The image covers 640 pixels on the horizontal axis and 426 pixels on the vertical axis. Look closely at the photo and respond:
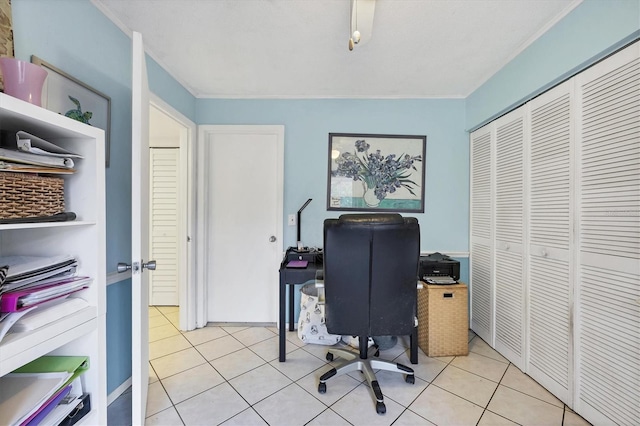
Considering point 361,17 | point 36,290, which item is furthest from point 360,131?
point 36,290

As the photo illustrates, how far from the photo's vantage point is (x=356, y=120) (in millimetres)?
2541

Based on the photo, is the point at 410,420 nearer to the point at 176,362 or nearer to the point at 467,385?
the point at 467,385

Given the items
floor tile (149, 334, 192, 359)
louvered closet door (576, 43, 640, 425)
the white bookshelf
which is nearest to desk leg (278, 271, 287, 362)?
floor tile (149, 334, 192, 359)

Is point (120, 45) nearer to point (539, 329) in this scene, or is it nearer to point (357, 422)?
point (357, 422)

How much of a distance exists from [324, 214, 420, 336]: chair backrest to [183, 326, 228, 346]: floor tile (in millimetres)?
1360

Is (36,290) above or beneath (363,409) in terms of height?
above

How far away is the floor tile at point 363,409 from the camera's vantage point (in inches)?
55.5

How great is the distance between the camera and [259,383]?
67.1 inches

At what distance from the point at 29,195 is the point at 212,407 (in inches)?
55.1

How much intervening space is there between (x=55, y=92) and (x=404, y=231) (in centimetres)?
188

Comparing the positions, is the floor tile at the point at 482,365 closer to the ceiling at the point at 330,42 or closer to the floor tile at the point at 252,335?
the floor tile at the point at 252,335

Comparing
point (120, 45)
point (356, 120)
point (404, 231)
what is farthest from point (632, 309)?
point (120, 45)

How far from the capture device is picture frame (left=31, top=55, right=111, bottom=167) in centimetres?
118

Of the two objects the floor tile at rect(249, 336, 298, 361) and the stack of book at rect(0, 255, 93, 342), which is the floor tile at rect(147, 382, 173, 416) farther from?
the stack of book at rect(0, 255, 93, 342)
